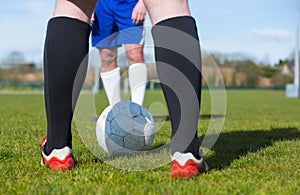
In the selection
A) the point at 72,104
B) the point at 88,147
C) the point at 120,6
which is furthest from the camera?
the point at 120,6

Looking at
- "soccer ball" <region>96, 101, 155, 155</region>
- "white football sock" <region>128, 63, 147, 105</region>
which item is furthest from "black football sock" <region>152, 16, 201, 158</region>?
"white football sock" <region>128, 63, 147, 105</region>

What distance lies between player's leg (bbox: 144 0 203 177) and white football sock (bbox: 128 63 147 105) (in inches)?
96.0

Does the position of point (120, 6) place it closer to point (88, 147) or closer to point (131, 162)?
point (88, 147)

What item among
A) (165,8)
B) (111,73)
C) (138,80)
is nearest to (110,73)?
(111,73)

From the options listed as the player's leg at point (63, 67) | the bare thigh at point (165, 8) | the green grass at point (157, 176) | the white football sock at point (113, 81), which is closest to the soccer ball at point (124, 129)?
the green grass at point (157, 176)

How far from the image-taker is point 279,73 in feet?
181

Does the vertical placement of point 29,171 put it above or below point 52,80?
below

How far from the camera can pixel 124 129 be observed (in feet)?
9.04

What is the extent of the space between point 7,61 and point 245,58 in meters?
27.9

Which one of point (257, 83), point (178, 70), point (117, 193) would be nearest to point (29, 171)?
point (117, 193)

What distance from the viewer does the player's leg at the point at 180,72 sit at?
6.30ft

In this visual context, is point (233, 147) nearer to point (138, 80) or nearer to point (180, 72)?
point (180, 72)

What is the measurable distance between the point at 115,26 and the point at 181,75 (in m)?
2.97

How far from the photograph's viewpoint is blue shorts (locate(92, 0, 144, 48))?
4594mm
